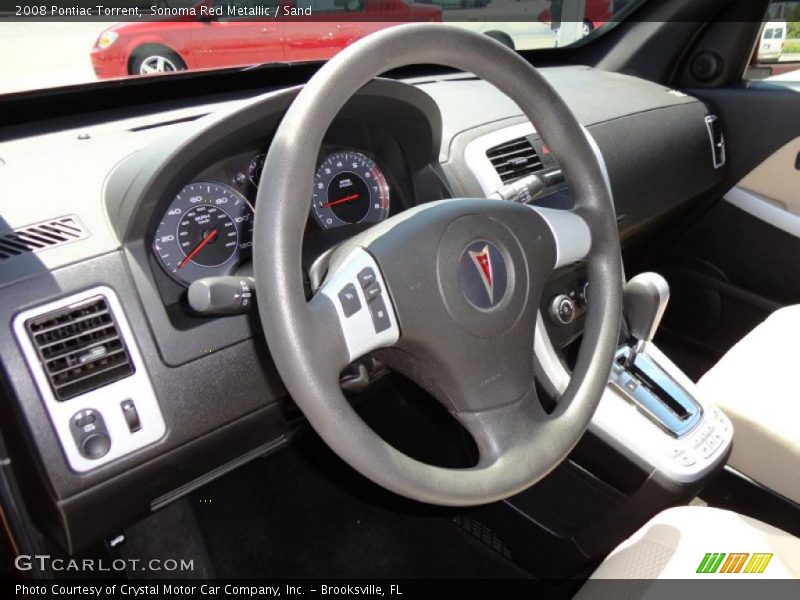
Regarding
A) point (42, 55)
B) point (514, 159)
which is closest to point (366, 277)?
point (514, 159)

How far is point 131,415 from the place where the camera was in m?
1.04

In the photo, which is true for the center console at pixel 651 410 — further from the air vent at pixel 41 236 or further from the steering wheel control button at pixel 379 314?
the air vent at pixel 41 236

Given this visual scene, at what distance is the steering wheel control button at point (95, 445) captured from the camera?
100cm

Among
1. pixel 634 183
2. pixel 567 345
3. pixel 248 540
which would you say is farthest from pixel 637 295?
pixel 248 540

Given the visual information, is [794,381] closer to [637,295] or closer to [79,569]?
[637,295]

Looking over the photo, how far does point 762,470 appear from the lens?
1516mm

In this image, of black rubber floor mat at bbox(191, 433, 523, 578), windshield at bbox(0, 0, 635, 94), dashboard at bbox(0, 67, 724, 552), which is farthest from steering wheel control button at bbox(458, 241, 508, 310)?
black rubber floor mat at bbox(191, 433, 523, 578)

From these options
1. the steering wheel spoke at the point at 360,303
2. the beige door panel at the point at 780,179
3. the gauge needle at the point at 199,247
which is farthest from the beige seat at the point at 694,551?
the beige door panel at the point at 780,179

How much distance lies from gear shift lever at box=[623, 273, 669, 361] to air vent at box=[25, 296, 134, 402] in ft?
3.42

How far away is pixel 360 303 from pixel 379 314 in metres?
0.03

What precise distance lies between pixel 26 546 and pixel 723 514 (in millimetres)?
1207

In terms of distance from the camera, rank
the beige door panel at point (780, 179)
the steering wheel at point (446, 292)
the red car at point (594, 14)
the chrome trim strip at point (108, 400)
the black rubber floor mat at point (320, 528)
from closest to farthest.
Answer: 1. the steering wheel at point (446, 292)
2. the chrome trim strip at point (108, 400)
3. the black rubber floor mat at point (320, 528)
4. the beige door panel at point (780, 179)
5. the red car at point (594, 14)

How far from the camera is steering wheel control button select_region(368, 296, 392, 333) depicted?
90 centimetres

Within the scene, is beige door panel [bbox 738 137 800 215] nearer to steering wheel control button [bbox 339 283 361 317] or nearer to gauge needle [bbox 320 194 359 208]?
gauge needle [bbox 320 194 359 208]
